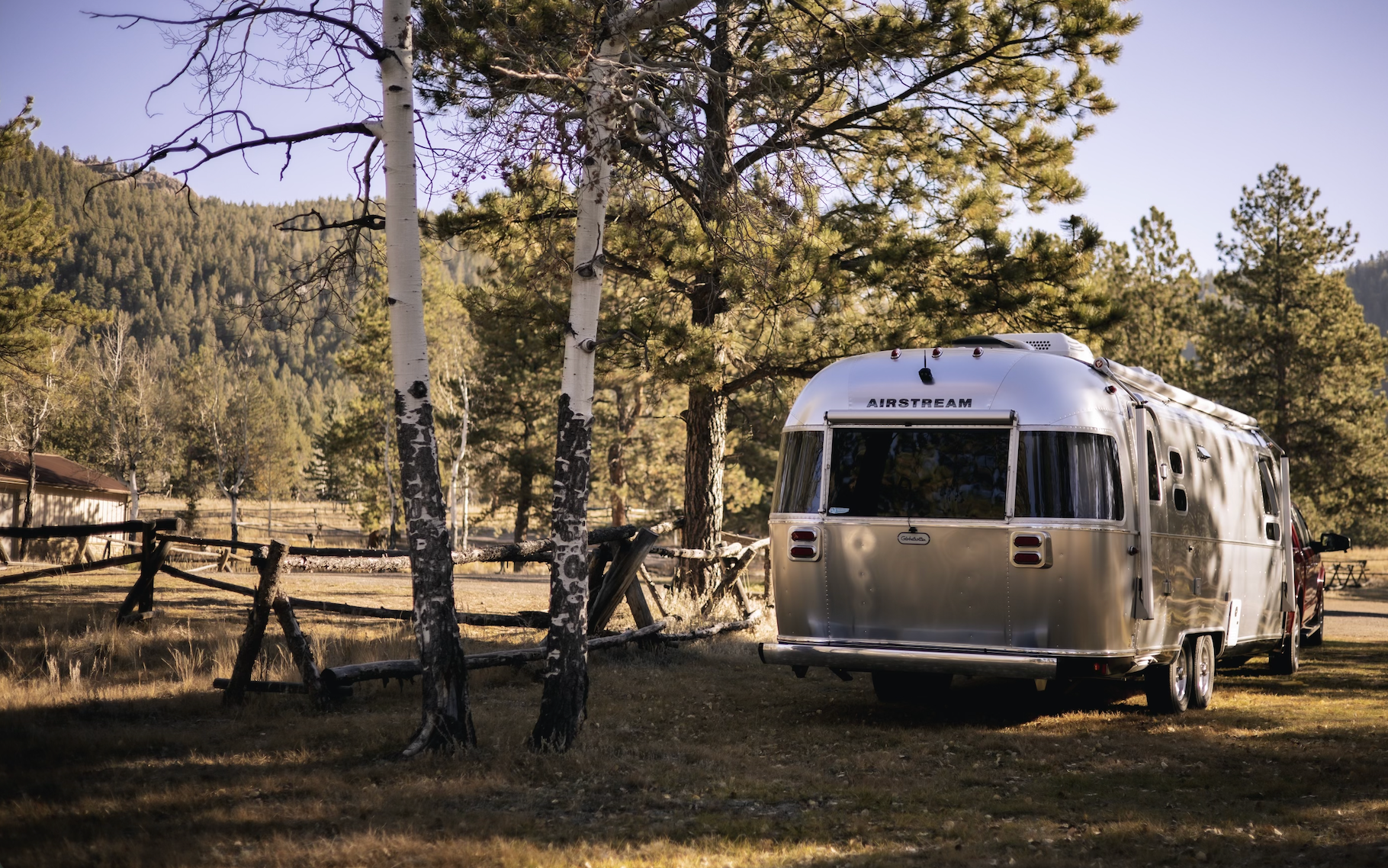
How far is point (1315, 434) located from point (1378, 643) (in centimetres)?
1924

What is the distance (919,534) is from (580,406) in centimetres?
266

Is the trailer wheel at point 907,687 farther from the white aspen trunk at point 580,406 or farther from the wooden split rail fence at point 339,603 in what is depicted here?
the white aspen trunk at point 580,406

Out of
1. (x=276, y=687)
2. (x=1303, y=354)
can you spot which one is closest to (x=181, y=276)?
(x=1303, y=354)

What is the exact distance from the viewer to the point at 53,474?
129ft

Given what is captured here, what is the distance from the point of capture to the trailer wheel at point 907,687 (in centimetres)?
939

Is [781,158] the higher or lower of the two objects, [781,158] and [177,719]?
the higher

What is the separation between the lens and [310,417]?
10581cm

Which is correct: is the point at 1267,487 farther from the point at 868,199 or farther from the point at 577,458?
the point at 577,458

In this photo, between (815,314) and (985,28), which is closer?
(985,28)

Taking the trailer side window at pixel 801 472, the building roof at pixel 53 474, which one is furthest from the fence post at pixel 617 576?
the building roof at pixel 53 474

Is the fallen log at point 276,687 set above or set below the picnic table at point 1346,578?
above

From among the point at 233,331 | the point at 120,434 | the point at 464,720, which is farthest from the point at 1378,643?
the point at 120,434

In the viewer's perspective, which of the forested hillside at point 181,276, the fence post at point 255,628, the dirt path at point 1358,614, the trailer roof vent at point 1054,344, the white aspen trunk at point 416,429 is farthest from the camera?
the forested hillside at point 181,276

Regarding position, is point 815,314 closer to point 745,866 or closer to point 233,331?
point 233,331
